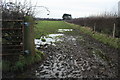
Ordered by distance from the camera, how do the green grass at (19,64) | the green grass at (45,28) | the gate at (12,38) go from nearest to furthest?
1. the green grass at (19,64)
2. the gate at (12,38)
3. the green grass at (45,28)

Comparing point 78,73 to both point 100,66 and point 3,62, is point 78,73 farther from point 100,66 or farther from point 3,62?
point 3,62

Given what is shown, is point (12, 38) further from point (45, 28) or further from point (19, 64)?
point (45, 28)

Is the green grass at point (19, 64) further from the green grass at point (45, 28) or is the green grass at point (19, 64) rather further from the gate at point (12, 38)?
the green grass at point (45, 28)

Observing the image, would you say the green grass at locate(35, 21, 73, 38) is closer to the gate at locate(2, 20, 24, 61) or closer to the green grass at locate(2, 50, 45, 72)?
the gate at locate(2, 20, 24, 61)

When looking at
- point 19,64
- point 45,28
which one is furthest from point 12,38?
point 45,28

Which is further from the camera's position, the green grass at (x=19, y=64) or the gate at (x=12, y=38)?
the gate at (x=12, y=38)

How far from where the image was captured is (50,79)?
3.86 m

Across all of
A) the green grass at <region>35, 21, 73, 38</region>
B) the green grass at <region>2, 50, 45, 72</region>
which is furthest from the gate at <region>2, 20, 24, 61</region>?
the green grass at <region>35, 21, 73, 38</region>

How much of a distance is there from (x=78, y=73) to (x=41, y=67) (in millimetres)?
1367

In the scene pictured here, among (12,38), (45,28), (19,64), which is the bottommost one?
(19,64)

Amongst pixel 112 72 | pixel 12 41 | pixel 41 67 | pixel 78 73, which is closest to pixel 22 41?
pixel 12 41

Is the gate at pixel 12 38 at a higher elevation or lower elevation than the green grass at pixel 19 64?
higher

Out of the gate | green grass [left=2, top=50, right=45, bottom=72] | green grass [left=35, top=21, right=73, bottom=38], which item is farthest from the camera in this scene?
green grass [left=35, top=21, right=73, bottom=38]

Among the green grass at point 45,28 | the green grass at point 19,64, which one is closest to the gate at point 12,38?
the green grass at point 19,64
